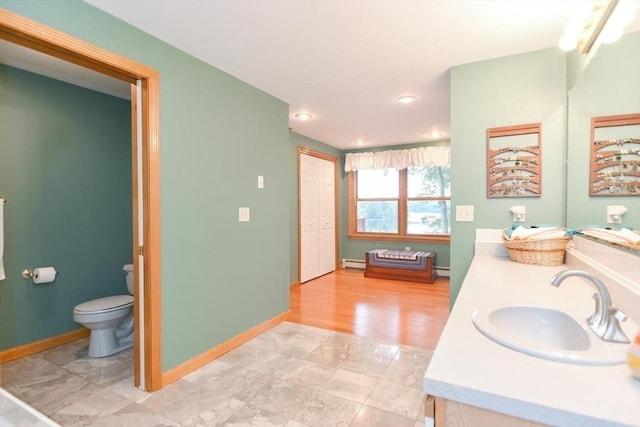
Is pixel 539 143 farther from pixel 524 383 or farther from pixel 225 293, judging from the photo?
pixel 225 293

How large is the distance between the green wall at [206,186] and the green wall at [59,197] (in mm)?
1354

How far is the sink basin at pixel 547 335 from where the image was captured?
0.73 m

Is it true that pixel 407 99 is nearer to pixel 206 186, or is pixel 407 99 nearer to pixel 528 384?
pixel 206 186

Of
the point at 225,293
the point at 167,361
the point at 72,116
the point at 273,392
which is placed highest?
the point at 72,116

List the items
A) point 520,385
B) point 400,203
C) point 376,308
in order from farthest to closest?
1. point 400,203
2. point 376,308
3. point 520,385

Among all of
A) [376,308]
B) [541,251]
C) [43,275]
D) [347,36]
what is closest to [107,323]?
[43,275]

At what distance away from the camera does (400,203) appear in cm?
550

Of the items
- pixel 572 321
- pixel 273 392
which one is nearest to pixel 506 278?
pixel 572 321

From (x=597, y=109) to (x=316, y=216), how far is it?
3.93 metres

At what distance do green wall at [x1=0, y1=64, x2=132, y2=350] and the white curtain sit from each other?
365cm

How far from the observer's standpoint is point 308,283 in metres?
4.76

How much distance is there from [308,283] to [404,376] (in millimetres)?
2759

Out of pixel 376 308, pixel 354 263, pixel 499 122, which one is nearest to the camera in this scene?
pixel 499 122

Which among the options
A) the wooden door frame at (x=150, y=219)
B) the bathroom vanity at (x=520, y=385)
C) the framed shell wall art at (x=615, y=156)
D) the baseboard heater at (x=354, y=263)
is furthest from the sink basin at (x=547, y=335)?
the baseboard heater at (x=354, y=263)
